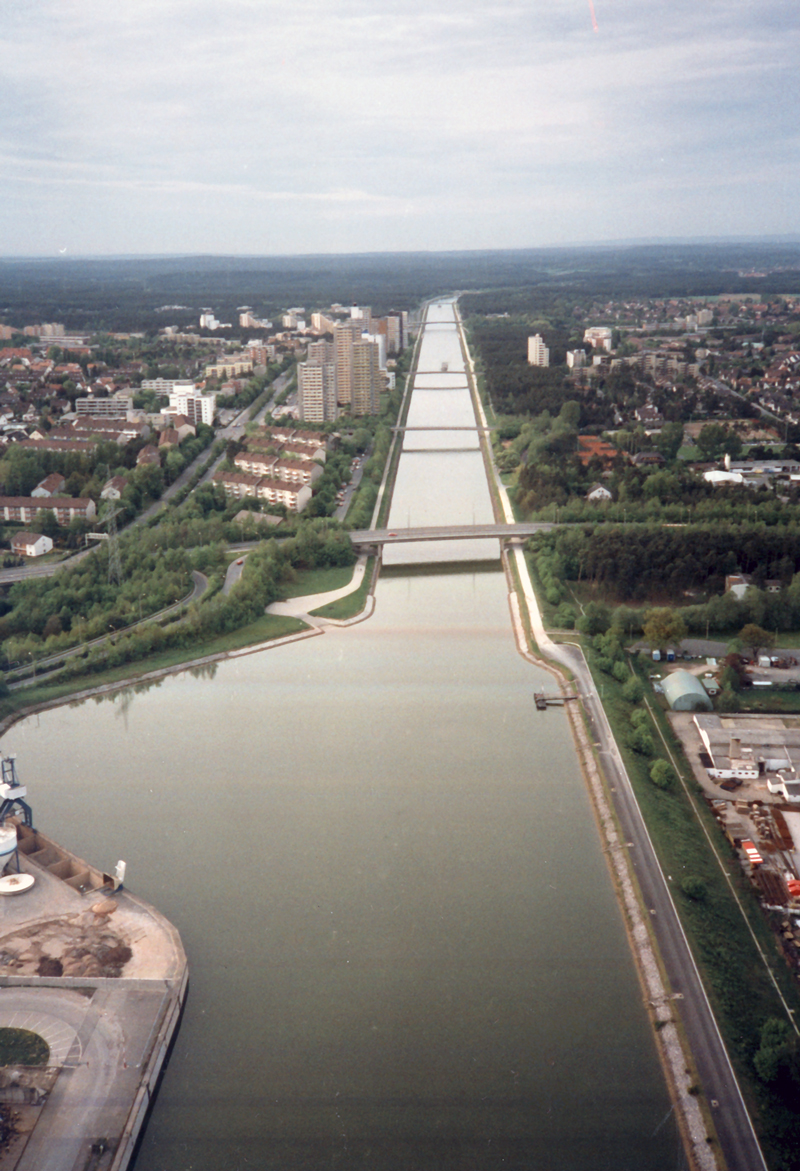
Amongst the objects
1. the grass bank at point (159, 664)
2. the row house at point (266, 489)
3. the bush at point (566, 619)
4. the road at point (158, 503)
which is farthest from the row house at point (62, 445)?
the bush at point (566, 619)

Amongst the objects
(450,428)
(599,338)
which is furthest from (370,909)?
(599,338)

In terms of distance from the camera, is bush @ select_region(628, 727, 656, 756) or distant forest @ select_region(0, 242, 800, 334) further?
distant forest @ select_region(0, 242, 800, 334)

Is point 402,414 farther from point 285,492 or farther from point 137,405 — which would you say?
point 285,492

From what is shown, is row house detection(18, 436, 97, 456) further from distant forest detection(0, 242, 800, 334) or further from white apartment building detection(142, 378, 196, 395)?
distant forest detection(0, 242, 800, 334)

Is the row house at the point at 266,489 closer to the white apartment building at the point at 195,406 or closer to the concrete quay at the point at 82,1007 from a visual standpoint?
the white apartment building at the point at 195,406

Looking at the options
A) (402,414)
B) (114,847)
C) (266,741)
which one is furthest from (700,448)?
(114,847)

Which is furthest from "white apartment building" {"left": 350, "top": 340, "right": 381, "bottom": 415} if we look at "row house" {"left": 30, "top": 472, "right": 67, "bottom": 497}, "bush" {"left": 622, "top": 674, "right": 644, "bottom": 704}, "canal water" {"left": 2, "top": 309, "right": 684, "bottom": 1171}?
"bush" {"left": 622, "top": 674, "right": 644, "bottom": 704}
